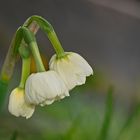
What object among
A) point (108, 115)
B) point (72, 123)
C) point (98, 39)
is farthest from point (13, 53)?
point (98, 39)

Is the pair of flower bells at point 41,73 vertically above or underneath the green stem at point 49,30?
underneath

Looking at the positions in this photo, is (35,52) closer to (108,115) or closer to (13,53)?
(13,53)

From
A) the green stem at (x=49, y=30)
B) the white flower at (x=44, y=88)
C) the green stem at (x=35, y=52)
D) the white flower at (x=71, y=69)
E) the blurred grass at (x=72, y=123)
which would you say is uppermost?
the green stem at (x=49, y=30)

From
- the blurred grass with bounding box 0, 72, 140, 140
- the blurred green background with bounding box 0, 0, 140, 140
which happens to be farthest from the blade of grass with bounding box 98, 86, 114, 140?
the blurred green background with bounding box 0, 0, 140, 140

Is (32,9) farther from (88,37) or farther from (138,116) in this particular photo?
(138,116)

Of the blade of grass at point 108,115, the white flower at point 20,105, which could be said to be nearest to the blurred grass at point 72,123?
the blade of grass at point 108,115

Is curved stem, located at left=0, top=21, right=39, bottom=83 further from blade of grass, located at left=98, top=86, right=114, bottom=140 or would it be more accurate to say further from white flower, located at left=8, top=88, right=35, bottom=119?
blade of grass, located at left=98, top=86, right=114, bottom=140

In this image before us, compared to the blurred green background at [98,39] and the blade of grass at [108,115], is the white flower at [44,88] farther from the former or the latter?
the blurred green background at [98,39]
